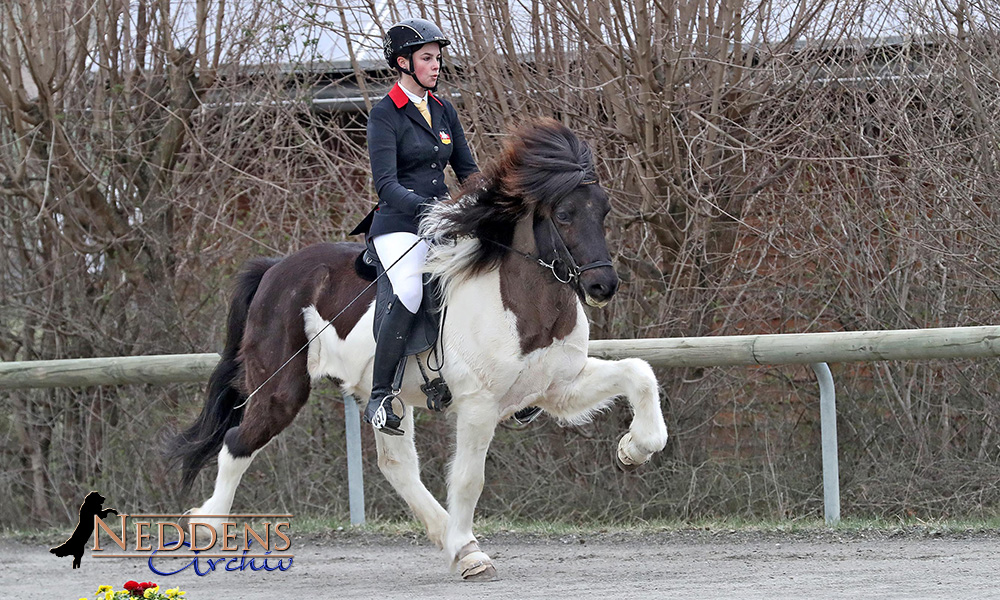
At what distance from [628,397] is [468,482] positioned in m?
0.88

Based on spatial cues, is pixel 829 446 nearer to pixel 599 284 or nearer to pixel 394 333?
pixel 599 284

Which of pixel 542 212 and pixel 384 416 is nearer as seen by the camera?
pixel 542 212

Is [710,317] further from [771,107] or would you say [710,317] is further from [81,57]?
[81,57]

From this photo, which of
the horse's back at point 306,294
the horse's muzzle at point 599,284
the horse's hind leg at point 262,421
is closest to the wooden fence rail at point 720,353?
the horse's back at point 306,294

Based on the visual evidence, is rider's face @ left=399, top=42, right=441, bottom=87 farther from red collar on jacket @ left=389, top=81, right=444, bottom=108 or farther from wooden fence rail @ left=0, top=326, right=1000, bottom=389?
wooden fence rail @ left=0, top=326, right=1000, bottom=389

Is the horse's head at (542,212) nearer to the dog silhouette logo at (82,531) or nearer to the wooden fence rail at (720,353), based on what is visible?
the wooden fence rail at (720,353)

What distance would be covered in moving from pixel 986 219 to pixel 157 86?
23.0 feet

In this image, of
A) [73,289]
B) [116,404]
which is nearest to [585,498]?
[116,404]

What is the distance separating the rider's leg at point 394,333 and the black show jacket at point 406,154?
0.25 m

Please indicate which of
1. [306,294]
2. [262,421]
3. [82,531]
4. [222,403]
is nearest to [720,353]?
[306,294]

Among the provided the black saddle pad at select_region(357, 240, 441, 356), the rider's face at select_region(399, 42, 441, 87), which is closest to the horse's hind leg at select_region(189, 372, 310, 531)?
the black saddle pad at select_region(357, 240, 441, 356)

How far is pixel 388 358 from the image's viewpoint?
575 cm

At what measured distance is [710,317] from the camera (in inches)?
364

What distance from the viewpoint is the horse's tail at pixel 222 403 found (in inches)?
275
